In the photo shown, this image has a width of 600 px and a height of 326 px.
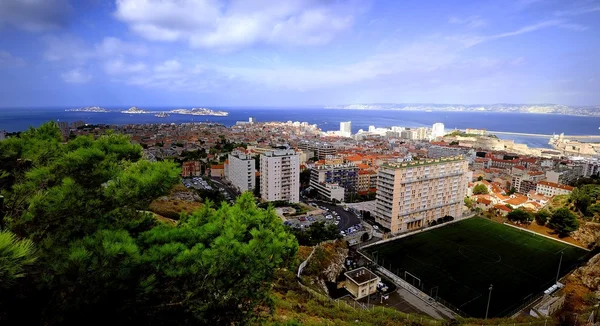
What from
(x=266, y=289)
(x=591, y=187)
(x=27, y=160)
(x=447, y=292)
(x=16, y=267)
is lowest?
(x=447, y=292)

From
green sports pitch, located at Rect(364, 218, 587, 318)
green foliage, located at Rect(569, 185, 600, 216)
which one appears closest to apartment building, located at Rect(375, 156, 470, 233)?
green sports pitch, located at Rect(364, 218, 587, 318)

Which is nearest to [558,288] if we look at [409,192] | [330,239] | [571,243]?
[571,243]

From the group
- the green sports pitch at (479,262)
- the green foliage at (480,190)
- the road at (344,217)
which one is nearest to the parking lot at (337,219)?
the road at (344,217)

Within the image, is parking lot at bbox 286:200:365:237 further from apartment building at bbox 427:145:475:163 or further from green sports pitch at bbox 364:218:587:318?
apartment building at bbox 427:145:475:163

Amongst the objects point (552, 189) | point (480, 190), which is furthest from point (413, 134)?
point (480, 190)

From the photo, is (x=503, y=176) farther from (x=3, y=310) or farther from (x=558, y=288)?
(x=3, y=310)

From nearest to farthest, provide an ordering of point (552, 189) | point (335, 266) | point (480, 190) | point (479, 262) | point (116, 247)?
point (116, 247)
point (335, 266)
point (479, 262)
point (480, 190)
point (552, 189)

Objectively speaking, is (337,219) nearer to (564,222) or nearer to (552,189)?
(564,222)
